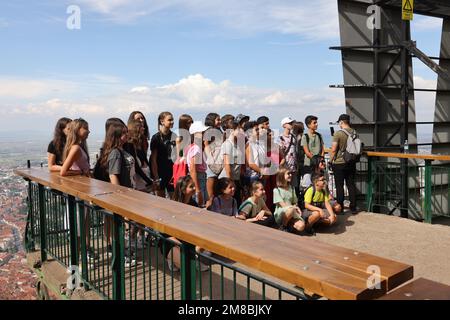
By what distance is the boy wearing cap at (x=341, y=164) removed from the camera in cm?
744

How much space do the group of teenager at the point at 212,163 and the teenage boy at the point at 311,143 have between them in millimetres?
40

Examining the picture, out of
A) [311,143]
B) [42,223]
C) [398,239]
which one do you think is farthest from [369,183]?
[42,223]

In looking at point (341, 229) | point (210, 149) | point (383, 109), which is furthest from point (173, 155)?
point (383, 109)

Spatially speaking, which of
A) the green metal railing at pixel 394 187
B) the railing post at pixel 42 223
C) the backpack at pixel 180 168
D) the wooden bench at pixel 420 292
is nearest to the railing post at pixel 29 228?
the railing post at pixel 42 223

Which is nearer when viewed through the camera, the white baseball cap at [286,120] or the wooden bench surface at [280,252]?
the wooden bench surface at [280,252]

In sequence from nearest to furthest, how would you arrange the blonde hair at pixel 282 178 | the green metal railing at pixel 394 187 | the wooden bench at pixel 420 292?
the wooden bench at pixel 420 292 → the blonde hair at pixel 282 178 → the green metal railing at pixel 394 187

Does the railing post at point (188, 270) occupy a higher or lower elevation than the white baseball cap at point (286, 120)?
lower

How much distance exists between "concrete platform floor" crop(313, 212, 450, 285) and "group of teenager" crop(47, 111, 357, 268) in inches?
13.2

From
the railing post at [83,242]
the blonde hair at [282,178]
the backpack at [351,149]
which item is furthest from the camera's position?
the backpack at [351,149]

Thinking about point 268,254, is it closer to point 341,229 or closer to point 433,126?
point 341,229

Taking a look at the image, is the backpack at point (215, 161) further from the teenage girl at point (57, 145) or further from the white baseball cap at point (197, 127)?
the teenage girl at point (57, 145)

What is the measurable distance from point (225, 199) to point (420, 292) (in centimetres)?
392

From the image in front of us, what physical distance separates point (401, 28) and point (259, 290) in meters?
7.56

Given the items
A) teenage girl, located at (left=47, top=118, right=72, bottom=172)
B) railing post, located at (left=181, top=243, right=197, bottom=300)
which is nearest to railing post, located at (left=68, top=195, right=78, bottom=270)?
teenage girl, located at (left=47, top=118, right=72, bottom=172)
